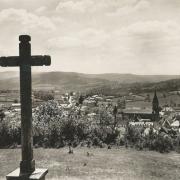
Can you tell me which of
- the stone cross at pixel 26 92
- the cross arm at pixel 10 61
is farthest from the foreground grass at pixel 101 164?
the cross arm at pixel 10 61

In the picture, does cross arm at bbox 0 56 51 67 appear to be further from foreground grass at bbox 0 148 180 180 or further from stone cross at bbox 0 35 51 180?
foreground grass at bbox 0 148 180 180

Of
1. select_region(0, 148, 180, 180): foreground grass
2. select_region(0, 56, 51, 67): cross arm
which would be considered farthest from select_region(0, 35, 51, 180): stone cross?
select_region(0, 148, 180, 180): foreground grass

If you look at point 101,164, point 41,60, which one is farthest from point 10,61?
point 101,164

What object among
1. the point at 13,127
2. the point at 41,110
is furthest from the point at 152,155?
the point at 41,110

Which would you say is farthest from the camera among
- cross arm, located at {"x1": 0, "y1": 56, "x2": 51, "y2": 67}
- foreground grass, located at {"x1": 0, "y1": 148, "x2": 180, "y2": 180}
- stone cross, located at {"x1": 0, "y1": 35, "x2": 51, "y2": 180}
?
foreground grass, located at {"x1": 0, "y1": 148, "x2": 180, "y2": 180}

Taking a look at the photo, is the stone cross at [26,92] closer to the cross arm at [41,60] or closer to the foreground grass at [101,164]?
the cross arm at [41,60]

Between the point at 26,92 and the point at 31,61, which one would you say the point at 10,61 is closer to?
the point at 31,61
